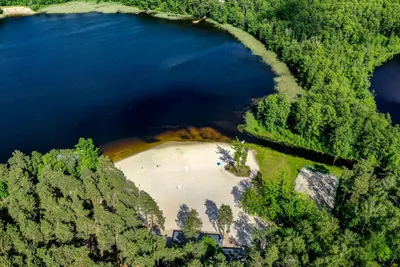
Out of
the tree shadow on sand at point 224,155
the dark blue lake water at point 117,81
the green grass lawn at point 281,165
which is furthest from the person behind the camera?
the dark blue lake water at point 117,81

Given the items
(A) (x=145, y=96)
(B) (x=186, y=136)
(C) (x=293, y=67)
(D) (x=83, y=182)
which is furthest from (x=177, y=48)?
(D) (x=83, y=182)

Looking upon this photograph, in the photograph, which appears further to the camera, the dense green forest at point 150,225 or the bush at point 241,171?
the bush at point 241,171

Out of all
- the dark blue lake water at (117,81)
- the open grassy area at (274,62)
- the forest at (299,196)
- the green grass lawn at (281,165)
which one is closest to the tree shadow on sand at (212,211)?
the forest at (299,196)

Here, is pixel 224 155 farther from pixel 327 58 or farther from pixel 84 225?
pixel 327 58

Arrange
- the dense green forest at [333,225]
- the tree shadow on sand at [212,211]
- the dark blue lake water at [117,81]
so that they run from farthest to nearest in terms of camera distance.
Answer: the dark blue lake water at [117,81] < the tree shadow on sand at [212,211] < the dense green forest at [333,225]

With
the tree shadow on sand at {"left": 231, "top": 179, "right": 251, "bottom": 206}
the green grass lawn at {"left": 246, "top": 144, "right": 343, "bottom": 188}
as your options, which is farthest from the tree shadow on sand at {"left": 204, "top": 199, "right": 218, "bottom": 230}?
the green grass lawn at {"left": 246, "top": 144, "right": 343, "bottom": 188}

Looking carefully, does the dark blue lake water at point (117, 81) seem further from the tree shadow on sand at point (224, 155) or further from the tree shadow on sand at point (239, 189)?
the tree shadow on sand at point (239, 189)
